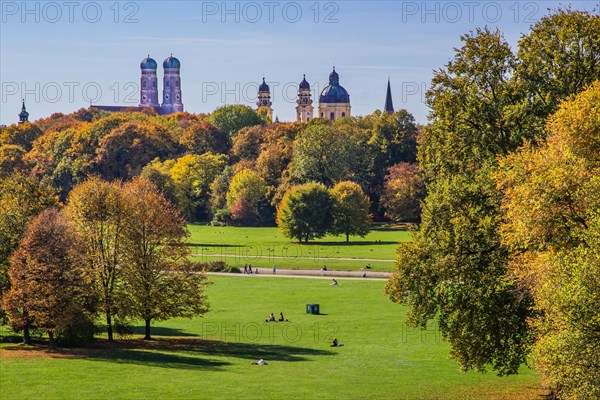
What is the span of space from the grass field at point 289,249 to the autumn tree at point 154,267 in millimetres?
30812

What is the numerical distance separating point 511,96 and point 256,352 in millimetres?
18841

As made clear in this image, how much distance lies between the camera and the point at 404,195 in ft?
445

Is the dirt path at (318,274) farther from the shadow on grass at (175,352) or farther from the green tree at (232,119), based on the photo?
the green tree at (232,119)

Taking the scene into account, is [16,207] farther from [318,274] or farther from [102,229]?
[318,274]

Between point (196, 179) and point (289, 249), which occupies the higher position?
point (196, 179)

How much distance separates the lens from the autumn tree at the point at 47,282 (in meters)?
49.8

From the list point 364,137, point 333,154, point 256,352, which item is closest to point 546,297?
point 256,352

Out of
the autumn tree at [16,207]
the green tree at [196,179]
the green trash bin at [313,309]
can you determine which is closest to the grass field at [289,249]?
the green tree at [196,179]

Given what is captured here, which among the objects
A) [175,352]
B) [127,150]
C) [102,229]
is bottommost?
[175,352]

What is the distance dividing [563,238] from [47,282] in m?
26.6

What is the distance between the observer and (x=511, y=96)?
4325 cm

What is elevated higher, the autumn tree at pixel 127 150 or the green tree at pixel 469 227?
the autumn tree at pixel 127 150

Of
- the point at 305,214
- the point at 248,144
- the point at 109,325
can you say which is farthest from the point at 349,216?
the point at 109,325

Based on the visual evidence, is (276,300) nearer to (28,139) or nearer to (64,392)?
(64,392)
